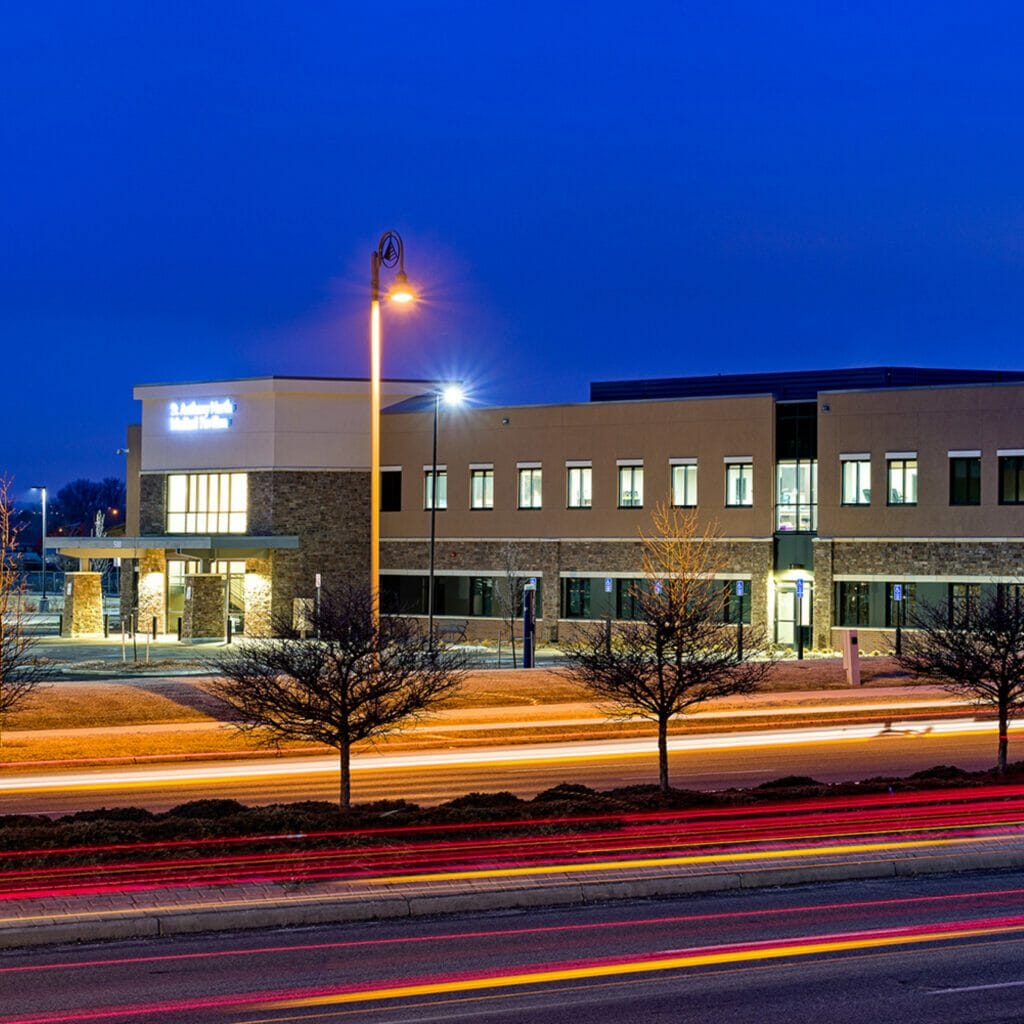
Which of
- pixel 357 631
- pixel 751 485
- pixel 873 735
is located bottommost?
pixel 873 735

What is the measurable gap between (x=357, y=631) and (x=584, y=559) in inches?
1603

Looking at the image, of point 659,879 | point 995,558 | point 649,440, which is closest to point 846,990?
point 659,879

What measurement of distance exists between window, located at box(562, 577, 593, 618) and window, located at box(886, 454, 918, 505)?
43.6ft

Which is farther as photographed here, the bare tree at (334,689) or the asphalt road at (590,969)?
the bare tree at (334,689)

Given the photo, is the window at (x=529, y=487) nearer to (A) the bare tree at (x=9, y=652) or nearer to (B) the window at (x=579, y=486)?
(B) the window at (x=579, y=486)

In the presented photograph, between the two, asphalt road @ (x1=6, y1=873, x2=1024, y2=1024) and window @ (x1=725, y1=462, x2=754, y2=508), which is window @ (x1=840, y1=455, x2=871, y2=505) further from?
asphalt road @ (x1=6, y1=873, x2=1024, y2=1024)

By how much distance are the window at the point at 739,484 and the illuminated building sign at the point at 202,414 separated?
23.7 meters

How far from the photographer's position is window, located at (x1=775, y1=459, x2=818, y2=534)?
57125 mm

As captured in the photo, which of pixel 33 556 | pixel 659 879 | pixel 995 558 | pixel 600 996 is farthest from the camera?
pixel 33 556

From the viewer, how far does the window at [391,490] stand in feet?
223

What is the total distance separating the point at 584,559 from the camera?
203 feet

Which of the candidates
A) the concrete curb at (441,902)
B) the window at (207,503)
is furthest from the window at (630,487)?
the concrete curb at (441,902)

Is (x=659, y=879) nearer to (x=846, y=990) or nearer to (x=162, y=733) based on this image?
(x=846, y=990)

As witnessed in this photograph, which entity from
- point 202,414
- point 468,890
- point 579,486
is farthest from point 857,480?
point 468,890
